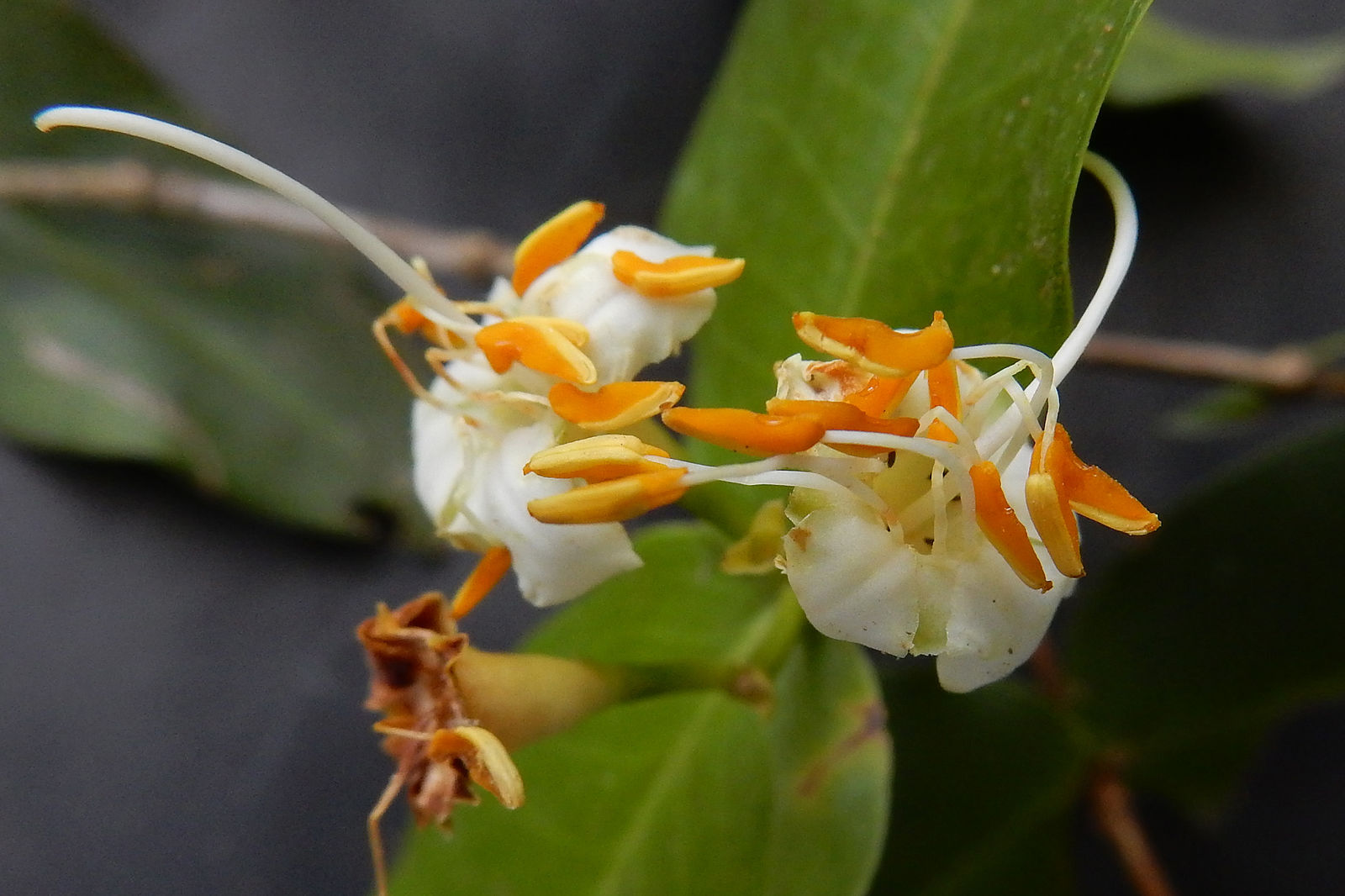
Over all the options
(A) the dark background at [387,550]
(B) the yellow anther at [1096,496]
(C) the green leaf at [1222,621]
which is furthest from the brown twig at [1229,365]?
(B) the yellow anther at [1096,496]

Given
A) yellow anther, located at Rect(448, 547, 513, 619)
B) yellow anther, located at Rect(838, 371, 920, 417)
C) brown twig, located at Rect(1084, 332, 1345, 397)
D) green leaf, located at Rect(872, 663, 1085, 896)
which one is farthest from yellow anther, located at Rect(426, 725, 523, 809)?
brown twig, located at Rect(1084, 332, 1345, 397)

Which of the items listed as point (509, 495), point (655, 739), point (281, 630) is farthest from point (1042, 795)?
Result: point (281, 630)

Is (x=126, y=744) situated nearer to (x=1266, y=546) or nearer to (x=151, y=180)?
(x=151, y=180)

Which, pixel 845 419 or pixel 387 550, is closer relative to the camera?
pixel 845 419

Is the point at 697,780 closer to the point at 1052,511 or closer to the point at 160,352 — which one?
the point at 1052,511

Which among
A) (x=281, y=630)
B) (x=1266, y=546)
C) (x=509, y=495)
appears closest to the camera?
(x=509, y=495)

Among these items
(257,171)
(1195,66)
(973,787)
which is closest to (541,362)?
(257,171)
